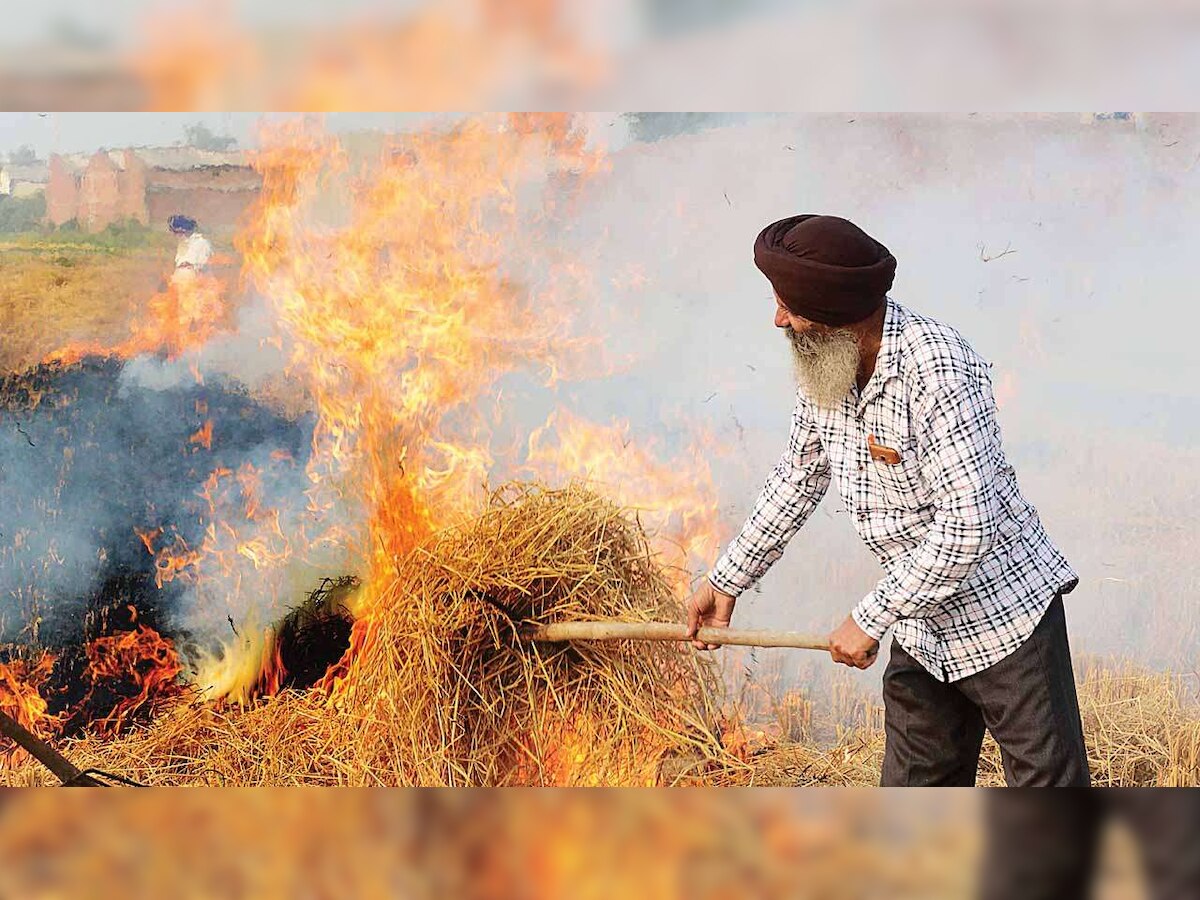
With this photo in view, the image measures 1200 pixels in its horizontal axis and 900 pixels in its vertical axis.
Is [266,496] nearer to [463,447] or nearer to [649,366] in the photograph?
[463,447]

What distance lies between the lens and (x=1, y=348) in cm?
378

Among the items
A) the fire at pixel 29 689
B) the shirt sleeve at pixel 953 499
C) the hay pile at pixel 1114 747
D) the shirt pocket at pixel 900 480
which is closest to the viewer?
the shirt sleeve at pixel 953 499

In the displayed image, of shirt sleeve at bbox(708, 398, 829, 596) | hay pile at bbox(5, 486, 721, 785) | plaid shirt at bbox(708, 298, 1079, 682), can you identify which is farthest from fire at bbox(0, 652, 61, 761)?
plaid shirt at bbox(708, 298, 1079, 682)

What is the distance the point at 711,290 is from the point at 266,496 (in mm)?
1397

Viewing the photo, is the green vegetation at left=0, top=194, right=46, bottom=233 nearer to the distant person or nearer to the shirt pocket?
the distant person

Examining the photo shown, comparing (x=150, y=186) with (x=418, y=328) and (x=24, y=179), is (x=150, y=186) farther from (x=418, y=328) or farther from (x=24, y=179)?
(x=418, y=328)

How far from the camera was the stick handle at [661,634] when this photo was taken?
2543mm

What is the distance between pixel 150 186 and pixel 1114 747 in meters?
3.12

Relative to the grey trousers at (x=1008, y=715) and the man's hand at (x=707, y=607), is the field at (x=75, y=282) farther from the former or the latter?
the grey trousers at (x=1008, y=715)

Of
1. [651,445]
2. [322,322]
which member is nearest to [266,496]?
[322,322]

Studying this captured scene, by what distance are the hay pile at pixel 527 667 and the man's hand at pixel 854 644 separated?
86 centimetres

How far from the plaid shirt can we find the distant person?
6.56ft

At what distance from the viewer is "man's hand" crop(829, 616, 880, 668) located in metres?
2.32

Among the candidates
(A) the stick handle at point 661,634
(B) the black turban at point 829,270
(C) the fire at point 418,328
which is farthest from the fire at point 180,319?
(B) the black turban at point 829,270
